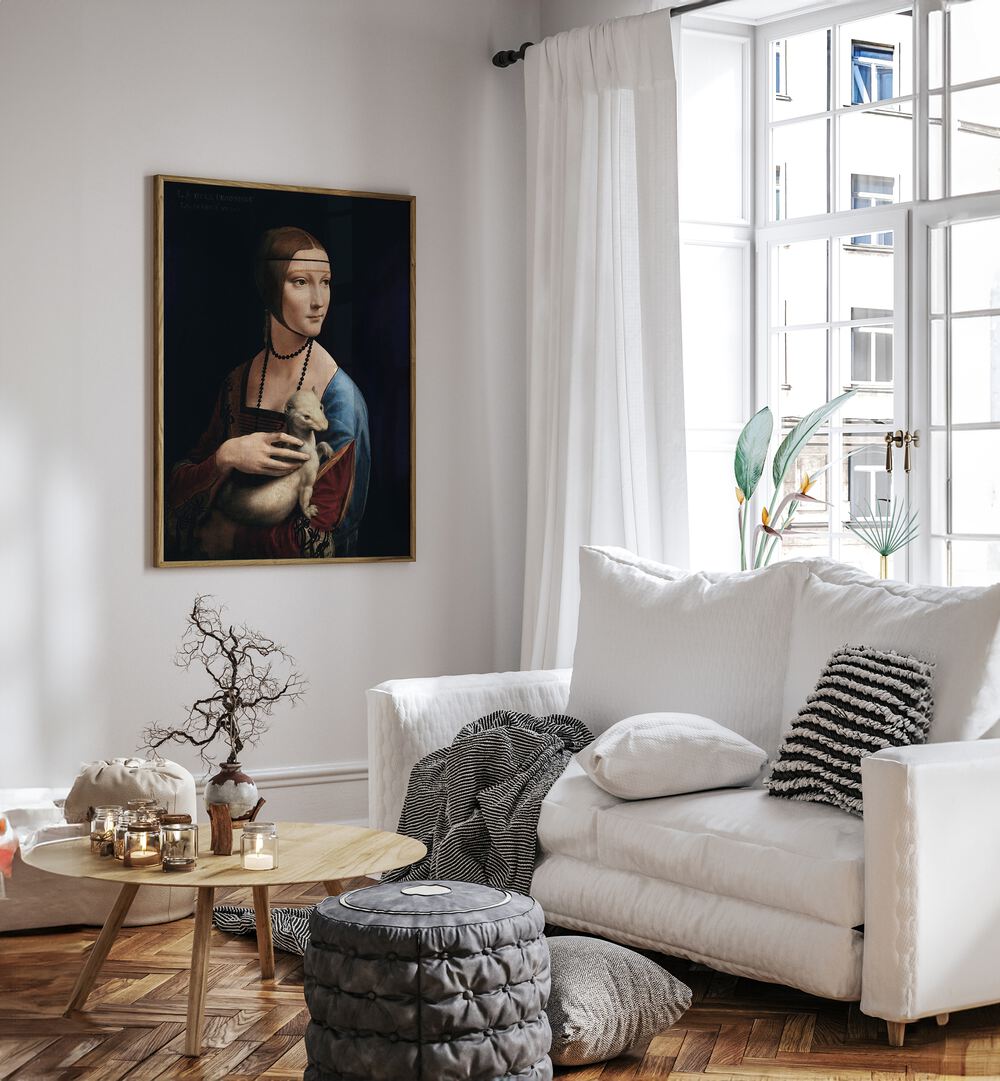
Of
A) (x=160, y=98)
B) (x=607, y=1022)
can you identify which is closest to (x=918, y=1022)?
(x=607, y=1022)

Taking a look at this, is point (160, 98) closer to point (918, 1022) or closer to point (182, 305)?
point (182, 305)

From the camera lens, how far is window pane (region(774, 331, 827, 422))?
4613mm

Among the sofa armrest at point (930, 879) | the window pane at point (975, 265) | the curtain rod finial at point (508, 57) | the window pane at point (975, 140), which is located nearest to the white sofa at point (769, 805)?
the sofa armrest at point (930, 879)

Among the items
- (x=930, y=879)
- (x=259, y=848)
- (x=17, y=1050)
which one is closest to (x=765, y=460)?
(x=930, y=879)

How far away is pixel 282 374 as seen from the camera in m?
4.65

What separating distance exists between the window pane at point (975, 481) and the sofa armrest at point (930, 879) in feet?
4.30

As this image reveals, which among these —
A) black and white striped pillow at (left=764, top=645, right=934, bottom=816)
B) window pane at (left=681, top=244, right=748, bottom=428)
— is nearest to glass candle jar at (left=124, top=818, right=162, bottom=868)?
black and white striped pillow at (left=764, top=645, right=934, bottom=816)

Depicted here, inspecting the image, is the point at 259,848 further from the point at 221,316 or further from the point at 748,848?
the point at 221,316

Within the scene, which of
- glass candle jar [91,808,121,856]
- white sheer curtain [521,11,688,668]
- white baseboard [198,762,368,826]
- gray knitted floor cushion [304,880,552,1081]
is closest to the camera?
gray knitted floor cushion [304,880,552,1081]

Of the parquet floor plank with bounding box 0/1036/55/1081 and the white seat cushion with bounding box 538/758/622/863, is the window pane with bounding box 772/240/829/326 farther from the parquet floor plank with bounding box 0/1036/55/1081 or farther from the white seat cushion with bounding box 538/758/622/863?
the parquet floor plank with bounding box 0/1036/55/1081

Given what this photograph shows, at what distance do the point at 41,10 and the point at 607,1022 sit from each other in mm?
3278

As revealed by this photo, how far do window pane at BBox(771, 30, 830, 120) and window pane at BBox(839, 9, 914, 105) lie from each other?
80 mm

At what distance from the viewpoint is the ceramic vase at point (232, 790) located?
10.2 ft

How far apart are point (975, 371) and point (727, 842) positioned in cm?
175
